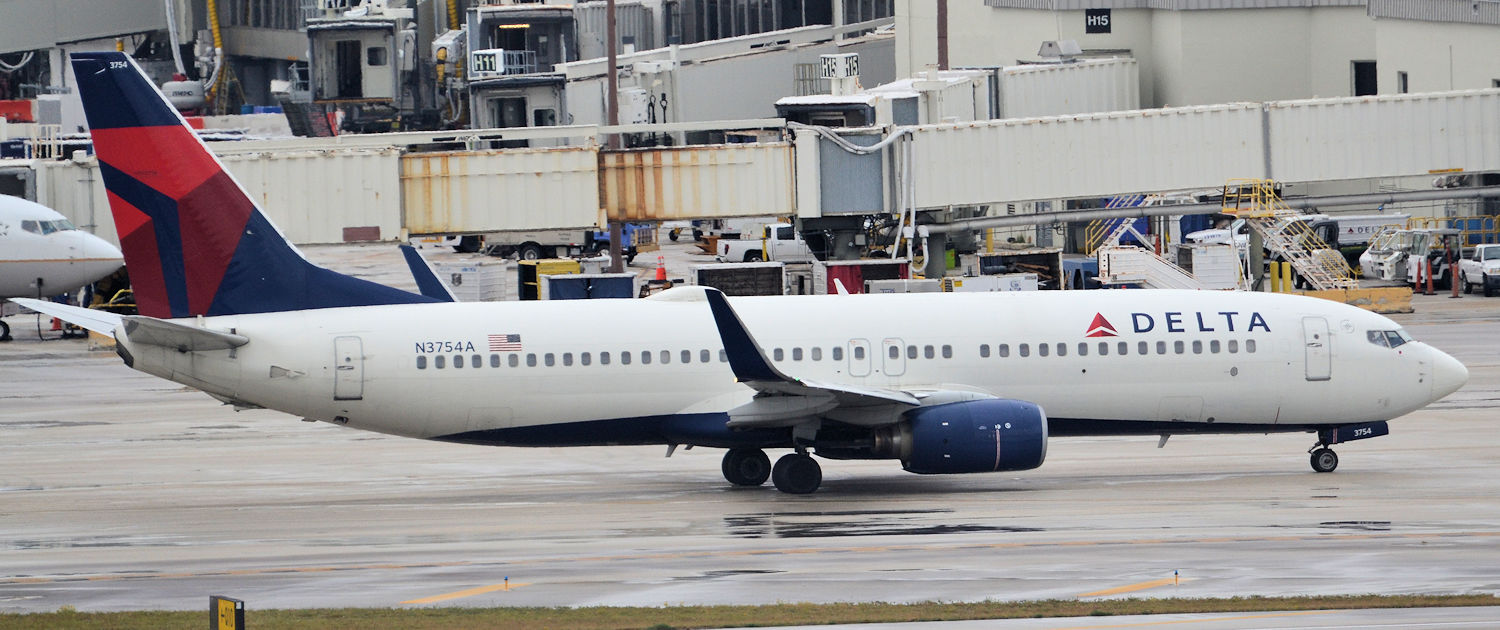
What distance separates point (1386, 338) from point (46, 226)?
42794mm

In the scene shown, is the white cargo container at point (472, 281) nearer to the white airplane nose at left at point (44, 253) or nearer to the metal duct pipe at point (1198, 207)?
the white airplane nose at left at point (44, 253)

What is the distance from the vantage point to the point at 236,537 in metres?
28.0

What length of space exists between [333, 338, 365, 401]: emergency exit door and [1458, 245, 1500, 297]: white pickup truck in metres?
45.3

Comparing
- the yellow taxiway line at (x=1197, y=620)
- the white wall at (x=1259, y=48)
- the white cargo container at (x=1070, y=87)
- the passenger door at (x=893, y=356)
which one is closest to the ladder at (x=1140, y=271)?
the white cargo container at (x=1070, y=87)

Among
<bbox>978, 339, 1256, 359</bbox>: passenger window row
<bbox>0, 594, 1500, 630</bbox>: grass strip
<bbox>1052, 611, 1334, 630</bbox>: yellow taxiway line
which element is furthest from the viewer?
<bbox>978, 339, 1256, 359</bbox>: passenger window row

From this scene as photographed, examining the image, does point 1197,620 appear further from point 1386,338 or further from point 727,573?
point 1386,338

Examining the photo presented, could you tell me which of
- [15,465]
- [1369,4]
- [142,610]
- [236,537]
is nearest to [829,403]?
[236,537]

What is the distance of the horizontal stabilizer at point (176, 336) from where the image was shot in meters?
29.0

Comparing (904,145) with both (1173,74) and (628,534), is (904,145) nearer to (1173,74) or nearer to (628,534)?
(628,534)

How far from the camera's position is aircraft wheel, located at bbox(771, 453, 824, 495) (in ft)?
102

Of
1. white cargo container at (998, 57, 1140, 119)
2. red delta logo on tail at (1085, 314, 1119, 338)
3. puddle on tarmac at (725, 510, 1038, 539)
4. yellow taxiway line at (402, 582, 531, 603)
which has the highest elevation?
white cargo container at (998, 57, 1140, 119)

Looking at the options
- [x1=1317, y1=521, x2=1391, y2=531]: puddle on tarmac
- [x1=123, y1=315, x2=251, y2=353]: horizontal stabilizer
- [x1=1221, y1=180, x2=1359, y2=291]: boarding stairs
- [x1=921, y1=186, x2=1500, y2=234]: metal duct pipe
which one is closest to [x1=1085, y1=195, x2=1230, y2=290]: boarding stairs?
[x1=921, y1=186, x2=1500, y2=234]: metal duct pipe

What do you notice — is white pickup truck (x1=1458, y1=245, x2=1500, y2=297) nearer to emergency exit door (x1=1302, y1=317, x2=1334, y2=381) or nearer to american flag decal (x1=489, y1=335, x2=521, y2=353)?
emergency exit door (x1=1302, y1=317, x2=1334, y2=381)

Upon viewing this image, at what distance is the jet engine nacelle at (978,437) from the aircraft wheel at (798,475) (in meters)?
2.03
